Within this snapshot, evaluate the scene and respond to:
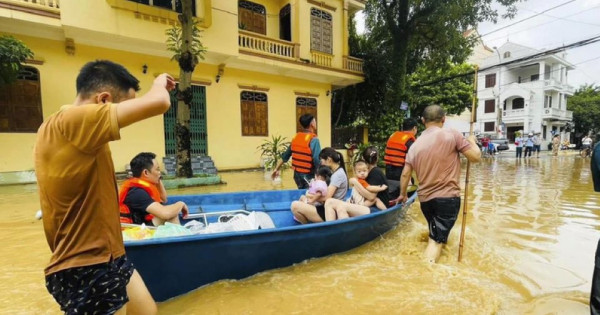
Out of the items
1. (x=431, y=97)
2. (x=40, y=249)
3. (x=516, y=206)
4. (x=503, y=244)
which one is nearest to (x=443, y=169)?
(x=503, y=244)

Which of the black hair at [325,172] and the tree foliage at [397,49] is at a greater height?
the tree foliage at [397,49]

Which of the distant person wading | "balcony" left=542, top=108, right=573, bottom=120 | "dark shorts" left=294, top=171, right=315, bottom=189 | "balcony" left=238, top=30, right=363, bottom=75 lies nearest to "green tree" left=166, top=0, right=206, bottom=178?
"balcony" left=238, top=30, right=363, bottom=75

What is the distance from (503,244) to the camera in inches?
156

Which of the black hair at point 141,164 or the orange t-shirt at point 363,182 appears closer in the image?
the black hair at point 141,164

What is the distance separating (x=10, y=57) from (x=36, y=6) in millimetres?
1449

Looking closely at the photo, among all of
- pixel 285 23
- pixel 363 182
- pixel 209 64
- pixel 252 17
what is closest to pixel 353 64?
pixel 285 23

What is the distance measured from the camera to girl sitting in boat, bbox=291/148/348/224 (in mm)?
3760

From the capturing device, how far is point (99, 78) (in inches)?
52.9

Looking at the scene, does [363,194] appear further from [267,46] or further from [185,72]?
[267,46]

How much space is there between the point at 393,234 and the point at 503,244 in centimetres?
131

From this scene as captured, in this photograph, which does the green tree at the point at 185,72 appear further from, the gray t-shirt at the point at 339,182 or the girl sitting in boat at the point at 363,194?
the girl sitting in boat at the point at 363,194

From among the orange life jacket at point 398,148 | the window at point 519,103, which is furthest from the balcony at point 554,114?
the orange life jacket at point 398,148

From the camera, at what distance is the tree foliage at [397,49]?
1104 cm

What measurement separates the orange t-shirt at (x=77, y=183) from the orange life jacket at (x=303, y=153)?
3.31m
